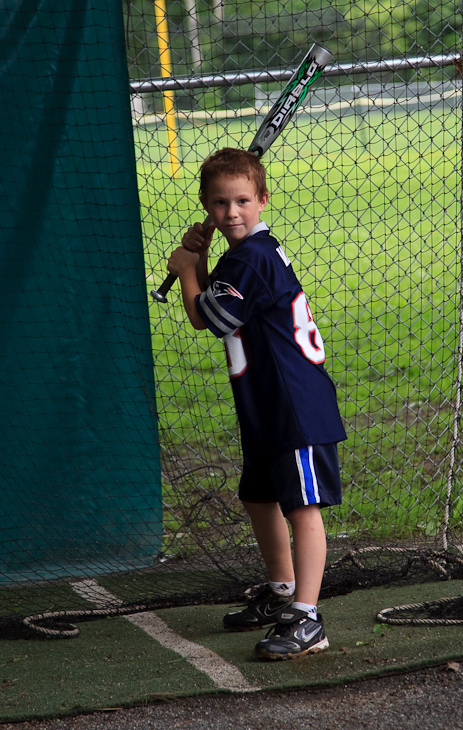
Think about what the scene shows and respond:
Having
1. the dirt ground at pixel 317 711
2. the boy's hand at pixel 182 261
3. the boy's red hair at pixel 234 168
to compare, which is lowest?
the dirt ground at pixel 317 711

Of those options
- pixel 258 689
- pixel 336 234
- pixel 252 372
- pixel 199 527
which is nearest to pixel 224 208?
pixel 252 372

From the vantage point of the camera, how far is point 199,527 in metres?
3.33

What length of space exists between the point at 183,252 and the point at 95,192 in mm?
881

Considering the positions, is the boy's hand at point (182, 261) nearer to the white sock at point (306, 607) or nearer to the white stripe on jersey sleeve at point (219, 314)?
the white stripe on jersey sleeve at point (219, 314)

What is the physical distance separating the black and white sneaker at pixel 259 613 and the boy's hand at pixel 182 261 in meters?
1.15

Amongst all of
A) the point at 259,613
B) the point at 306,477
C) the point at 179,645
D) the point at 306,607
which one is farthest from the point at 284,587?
the point at 306,477

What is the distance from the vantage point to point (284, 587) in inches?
98.6

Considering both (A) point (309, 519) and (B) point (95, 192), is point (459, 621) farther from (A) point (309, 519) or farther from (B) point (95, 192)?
(B) point (95, 192)

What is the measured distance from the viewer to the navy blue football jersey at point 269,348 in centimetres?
220

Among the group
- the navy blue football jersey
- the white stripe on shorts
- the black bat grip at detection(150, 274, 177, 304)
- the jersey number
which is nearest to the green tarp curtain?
the black bat grip at detection(150, 274, 177, 304)

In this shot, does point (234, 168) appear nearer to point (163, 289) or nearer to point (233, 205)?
point (233, 205)

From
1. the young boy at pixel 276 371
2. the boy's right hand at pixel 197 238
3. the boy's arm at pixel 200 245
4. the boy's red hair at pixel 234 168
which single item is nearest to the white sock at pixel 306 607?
the young boy at pixel 276 371

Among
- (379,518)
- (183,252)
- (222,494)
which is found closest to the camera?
(183,252)

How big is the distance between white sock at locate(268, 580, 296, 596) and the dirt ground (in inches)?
19.0
